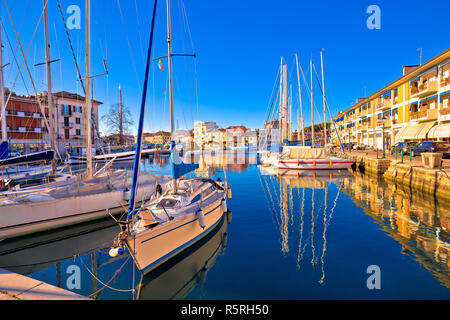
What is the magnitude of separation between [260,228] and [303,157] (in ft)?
64.0

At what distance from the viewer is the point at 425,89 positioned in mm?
26688

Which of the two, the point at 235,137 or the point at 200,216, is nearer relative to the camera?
the point at 200,216

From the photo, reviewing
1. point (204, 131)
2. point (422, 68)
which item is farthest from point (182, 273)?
point (204, 131)

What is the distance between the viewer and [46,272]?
684cm

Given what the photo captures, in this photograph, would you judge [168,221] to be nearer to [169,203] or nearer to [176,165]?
[169,203]

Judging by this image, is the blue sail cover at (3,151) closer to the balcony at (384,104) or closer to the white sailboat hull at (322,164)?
the white sailboat hull at (322,164)

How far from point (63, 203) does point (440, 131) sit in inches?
1250

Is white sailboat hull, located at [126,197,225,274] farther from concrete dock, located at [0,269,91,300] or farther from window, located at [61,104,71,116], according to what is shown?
window, located at [61,104,71,116]

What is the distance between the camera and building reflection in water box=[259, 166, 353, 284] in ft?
25.2
